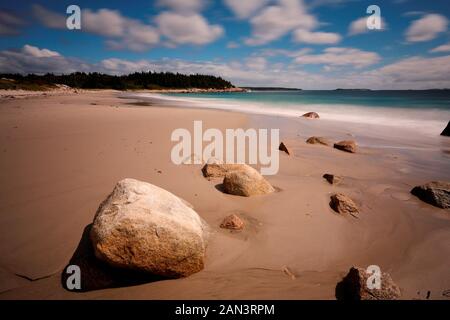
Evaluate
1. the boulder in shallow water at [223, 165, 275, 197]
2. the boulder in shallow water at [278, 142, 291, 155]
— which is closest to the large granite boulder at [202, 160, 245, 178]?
the boulder in shallow water at [223, 165, 275, 197]

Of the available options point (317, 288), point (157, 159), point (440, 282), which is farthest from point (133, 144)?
point (440, 282)

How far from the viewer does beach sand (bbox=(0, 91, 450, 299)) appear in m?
2.45

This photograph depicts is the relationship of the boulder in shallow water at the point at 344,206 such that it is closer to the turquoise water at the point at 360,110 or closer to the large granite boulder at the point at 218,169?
the large granite boulder at the point at 218,169

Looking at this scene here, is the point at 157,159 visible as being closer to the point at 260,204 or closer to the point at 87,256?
the point at 260,204

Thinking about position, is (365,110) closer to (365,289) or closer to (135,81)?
(365,289)

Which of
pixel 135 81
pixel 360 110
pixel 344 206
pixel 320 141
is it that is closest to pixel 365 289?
pixel 344 206

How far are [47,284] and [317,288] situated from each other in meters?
2.70

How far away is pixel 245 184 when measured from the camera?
13.8 feet

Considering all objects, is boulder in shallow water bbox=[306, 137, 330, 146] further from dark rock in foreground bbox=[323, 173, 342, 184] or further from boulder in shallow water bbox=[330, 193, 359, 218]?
boulder in shallow water bbox=[330, 193, 359, 218]

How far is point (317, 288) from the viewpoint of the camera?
247 cm

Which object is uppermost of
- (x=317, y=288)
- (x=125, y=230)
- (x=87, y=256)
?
(x=125, y=230)

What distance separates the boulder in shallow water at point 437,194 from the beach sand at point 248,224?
140mm

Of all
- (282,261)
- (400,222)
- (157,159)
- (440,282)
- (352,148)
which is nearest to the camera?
(440,282)

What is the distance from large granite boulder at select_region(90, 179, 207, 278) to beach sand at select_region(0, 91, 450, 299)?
21 cm
